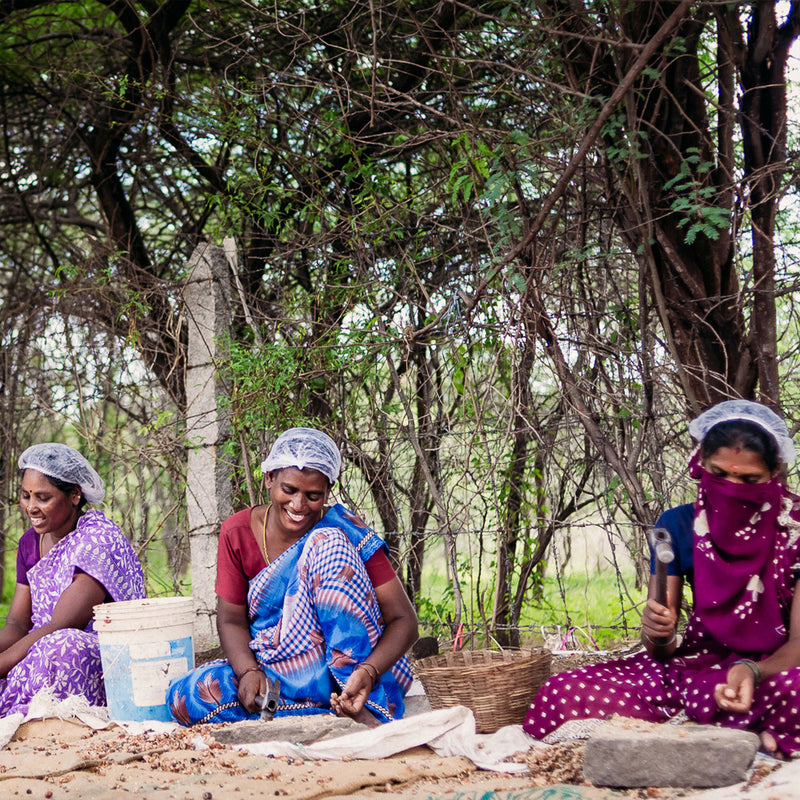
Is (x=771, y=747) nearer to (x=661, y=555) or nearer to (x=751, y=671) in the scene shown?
(x=751, y=671)

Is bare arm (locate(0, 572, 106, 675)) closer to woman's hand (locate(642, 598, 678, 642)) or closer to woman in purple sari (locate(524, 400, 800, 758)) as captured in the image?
woman in purple sari (locate(524, 400, 800, 758))

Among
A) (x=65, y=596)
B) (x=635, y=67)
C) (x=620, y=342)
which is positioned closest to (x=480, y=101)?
(x=620, y=342)

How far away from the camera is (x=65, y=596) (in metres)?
4.13

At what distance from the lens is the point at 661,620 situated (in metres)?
3.27

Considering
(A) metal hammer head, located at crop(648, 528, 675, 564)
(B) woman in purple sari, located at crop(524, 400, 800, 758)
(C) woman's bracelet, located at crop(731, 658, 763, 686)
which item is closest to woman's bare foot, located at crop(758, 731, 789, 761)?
(B) woman in purple sari, located at crop(524, 400, 800, 758)

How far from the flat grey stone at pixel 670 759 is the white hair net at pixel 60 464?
2.63 meters

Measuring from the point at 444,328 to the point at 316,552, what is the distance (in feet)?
5.36

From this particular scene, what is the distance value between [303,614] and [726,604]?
157cm

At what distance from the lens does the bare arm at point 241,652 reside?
361 centimetres

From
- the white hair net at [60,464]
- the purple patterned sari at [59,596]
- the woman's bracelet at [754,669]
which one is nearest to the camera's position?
the woman's bracelet at [754,669]

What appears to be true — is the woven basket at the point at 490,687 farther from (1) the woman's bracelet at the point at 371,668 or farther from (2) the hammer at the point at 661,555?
(2) the hammer at the point at 661,555

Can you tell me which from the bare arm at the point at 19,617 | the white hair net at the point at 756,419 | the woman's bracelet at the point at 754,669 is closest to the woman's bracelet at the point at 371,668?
the woman's bracelet at the point at 754,669

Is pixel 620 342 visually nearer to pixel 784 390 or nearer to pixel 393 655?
pixel 784 390

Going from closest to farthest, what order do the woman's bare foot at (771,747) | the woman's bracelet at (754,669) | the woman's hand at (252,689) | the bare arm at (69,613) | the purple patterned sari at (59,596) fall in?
the woman's bare foot at (771,747) → the woman's bracelet at (754,669) → the woman's hand at (252,689) → the purple patterned sari at (59,596) → the bare arm at (69,613)
